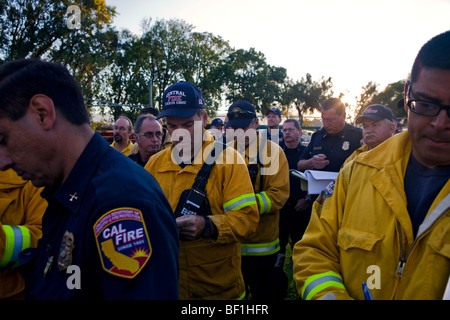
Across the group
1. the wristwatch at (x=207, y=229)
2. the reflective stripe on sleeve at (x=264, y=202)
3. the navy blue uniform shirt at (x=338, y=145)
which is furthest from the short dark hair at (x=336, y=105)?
the wristwatch at (x=207, y=229)

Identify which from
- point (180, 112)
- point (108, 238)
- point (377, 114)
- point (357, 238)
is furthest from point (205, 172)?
point (377, 114)

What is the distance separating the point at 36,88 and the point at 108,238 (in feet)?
2.30

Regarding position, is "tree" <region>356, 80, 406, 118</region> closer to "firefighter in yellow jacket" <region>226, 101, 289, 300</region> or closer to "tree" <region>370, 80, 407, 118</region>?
"tree" <region>370, 80, 407, 118</region>

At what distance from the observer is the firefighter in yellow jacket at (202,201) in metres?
2.27

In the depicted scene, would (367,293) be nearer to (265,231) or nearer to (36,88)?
(36,88)

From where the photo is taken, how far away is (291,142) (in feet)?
17.9

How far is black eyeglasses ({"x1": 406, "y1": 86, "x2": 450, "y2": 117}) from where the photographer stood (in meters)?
1.27

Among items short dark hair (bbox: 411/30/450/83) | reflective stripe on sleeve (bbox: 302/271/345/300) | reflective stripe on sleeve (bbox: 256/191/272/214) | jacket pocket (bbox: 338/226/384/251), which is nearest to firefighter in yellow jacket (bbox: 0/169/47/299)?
reflective stripe on sleeve (bbox: 302/271/345/300)

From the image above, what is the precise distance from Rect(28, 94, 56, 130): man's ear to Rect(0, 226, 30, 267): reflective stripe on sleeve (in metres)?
1.10

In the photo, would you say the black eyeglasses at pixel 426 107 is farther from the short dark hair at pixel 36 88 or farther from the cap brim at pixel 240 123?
the cap brim at pixel 240 123

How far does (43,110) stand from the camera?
1.20 metres

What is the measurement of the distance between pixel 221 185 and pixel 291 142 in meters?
3.32

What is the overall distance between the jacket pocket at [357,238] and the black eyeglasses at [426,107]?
0.60m

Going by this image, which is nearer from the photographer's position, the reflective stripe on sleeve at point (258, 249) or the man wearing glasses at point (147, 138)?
the reflective stripe on sleeve at point (258, 249)
